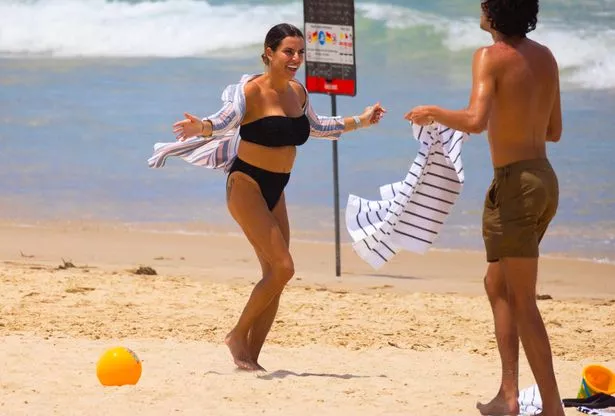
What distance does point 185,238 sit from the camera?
47.9 ft

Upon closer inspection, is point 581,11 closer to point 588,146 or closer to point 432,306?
point 588,146

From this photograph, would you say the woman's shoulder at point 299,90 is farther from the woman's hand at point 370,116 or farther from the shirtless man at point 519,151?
the shirtless man at point 519,151

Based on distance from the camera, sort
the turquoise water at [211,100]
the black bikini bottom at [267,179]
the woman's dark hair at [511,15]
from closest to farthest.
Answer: the woman's dark hair at [511,15]
the black bikini bottom at [267,179]
the turquoise water at [211,100]

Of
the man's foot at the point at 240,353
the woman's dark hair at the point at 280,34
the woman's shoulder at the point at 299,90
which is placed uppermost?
the woman's dark hair at the point at 280,34

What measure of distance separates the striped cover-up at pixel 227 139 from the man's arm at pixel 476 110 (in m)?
1.70

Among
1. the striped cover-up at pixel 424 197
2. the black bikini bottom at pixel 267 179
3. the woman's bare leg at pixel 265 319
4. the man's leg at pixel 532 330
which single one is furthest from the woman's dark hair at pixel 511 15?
the woman's bare leg at pixel 265 319

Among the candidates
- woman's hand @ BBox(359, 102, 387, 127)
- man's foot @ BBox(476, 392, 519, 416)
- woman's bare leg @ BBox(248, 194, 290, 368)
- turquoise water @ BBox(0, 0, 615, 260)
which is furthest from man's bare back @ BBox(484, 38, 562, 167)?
turquoise water @ BBox(0, 0, 615, 260)

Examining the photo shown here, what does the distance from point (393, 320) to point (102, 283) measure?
7.92 feet

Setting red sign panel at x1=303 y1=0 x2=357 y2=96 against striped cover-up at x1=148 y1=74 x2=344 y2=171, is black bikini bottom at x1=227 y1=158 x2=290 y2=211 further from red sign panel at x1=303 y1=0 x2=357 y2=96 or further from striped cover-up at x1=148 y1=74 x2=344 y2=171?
red sign panel at x1=303 y1=0 x2=357 y2=96

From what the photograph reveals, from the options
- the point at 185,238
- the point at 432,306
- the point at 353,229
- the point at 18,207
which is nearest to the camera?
the point at 353,229

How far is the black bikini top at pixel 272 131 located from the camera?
282 inches

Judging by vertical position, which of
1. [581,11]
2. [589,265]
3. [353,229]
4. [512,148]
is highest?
[581,11]

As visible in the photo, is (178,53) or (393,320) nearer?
(393,320)

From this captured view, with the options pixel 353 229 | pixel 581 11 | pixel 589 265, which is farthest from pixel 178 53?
pixel 353 229
